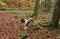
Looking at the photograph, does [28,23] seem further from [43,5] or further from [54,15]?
[43,5]

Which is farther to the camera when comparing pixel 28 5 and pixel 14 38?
pixel 28 5

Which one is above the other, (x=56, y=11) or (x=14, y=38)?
(x=56, y=11)

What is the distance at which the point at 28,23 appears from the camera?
34.7 ft

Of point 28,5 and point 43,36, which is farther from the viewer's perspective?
point 28,5

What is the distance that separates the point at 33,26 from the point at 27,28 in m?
0.70

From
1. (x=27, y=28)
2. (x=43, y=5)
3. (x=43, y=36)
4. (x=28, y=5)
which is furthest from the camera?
(x=28, y=5)

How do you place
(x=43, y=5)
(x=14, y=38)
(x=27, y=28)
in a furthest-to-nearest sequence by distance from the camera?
(x=43, y=5)
(x=27, y=28)
(x=14, y=38)

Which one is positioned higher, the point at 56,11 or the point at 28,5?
the point at 56,11

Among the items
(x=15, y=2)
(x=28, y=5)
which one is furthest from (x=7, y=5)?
(x=28, y=5)

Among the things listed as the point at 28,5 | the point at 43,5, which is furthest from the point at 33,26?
the point at 28,5

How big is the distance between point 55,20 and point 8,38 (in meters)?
3.61

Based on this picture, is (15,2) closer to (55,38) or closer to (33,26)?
(33,26)

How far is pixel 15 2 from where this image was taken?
37406 mm

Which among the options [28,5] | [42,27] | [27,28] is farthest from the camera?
[28,5]
